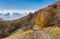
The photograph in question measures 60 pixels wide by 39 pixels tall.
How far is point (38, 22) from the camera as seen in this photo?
4398 millimetres

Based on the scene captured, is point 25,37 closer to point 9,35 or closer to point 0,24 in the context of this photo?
point 9,35

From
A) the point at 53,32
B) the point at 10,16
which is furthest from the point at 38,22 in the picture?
the point at 10,16

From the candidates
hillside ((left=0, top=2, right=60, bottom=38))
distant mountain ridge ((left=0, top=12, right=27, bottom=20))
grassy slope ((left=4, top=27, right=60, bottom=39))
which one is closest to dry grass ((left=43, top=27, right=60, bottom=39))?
grassy slope ((left=4, top=27, right=60, bottom=39))

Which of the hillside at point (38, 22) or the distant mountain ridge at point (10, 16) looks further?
the distant mountain ridge at point (10, 16)

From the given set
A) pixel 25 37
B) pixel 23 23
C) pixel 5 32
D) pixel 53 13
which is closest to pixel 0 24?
pixel 5 32

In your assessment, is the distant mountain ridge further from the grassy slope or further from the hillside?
the grassy slope

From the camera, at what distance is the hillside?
429cm

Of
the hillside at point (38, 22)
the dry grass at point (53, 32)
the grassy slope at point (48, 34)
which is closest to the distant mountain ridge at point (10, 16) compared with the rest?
the hillside at point (38, 22)

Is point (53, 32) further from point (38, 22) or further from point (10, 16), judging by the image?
point (10, 16)

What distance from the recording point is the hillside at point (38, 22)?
4295 mm

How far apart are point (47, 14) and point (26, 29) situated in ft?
2.05

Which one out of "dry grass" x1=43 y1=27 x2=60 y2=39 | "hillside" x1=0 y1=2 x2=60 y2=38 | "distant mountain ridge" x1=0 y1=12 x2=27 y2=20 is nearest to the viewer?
"dry grass" x1=43 y1=27 x2=60 y2=39

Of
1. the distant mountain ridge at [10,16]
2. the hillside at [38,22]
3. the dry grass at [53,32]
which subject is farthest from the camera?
the distant mountain ridge at [10,16]

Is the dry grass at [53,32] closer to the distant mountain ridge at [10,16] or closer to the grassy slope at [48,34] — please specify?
the grassy slope at [48,34]
